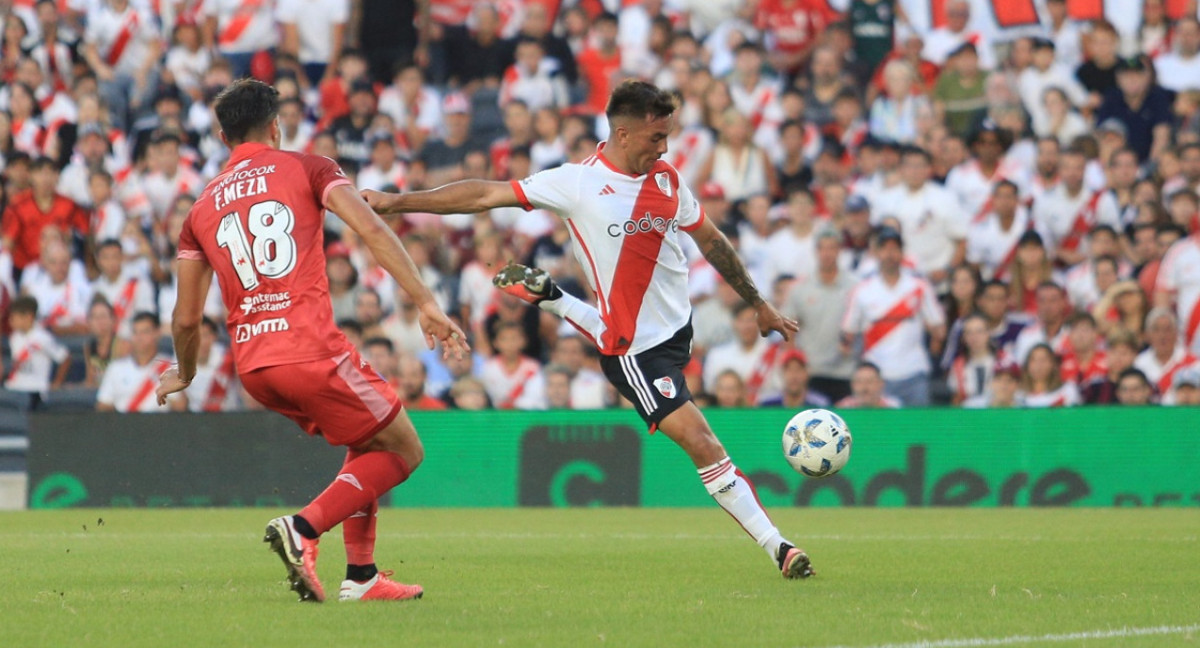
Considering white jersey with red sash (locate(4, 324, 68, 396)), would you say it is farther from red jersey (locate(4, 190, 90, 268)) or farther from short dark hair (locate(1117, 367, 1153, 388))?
short dark hair (locate(1117, 367, 1153, 388))

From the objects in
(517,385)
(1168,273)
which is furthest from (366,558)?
(1168,273)

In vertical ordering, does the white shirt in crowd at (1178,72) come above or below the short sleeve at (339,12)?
below

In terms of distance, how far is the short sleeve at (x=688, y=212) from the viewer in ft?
30.4

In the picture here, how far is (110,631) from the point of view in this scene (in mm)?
6746

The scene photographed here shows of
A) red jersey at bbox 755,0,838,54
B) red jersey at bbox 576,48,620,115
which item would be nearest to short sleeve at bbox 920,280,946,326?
red jersey at bbox 755,0,838,54

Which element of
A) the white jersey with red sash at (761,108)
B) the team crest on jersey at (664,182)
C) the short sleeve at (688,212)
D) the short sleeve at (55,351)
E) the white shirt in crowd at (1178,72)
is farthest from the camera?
the white jersey with red sash at (761,108)

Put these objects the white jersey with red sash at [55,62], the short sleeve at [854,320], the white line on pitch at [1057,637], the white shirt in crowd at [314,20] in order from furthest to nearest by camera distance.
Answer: the white shirt in crowd at [314,20] < the white jersey with red sash at [55,62] < the short sleeve at [854,320] < the white line on pitch at [1057,637]

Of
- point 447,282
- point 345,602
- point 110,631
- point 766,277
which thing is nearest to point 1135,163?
point 766,277

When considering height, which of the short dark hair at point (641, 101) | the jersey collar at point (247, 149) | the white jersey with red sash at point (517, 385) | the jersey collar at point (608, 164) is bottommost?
the white jersey with red sash at point (517, 385)

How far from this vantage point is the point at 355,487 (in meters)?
7.45

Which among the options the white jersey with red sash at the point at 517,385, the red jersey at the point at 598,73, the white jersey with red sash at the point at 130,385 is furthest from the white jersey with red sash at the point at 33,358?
the red jersey at the point at 598,73

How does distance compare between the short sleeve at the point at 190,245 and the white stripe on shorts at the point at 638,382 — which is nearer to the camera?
the short sleeve at the point at 190,245

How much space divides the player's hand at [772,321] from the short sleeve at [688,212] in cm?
59

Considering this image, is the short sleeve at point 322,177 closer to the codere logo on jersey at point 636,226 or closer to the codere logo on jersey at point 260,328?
the codere logo on jersey at point 260,328
